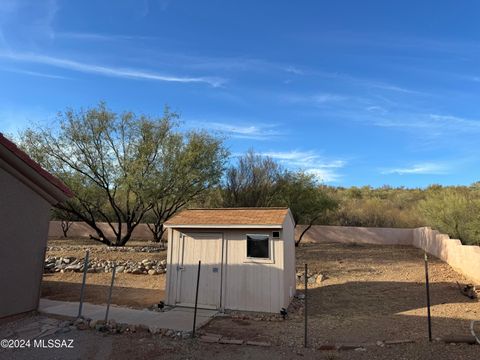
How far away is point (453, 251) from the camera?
49.5ft

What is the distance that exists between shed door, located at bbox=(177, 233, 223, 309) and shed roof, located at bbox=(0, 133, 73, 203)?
361 cm

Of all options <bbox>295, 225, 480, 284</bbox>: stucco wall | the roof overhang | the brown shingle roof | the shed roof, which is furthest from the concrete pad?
<bbox>295, 225, 480, 284</bbox>: stucco wall

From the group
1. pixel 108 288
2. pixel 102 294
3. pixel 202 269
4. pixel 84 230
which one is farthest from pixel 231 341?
pixel 84 230

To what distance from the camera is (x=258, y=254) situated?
9.62 m

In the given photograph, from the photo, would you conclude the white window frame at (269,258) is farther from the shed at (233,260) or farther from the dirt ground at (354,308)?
the dirt ground at (354,308)

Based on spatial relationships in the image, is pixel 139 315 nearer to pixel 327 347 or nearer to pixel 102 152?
pixel 327 347

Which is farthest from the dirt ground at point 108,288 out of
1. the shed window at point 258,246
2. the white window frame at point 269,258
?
the shed window at point 258,246

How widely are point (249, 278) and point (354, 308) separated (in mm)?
3200

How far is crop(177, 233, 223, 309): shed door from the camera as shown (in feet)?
32.1

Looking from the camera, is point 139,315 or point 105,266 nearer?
point 139,315

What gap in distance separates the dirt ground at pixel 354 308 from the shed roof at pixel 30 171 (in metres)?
3.85

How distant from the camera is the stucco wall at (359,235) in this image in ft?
79.4

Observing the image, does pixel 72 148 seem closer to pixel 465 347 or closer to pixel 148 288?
pixel 148 288

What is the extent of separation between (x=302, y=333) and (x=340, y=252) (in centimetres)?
1370
